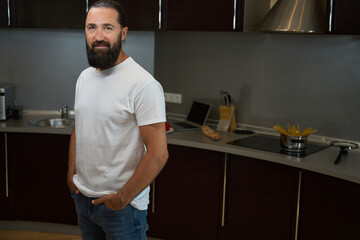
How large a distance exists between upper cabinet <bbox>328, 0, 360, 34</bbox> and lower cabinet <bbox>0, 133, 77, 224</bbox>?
6.17ft

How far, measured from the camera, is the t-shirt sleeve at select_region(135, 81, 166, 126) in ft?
5.69

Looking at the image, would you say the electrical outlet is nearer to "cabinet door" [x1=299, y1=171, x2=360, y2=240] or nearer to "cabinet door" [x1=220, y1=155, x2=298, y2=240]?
"cabinet door" [x1=220, y1=155, x2=298, y2=240]

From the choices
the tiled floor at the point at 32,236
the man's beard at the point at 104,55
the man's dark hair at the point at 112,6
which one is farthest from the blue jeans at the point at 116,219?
the tiled floor at the point at 32,236

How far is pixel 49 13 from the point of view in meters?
3.52

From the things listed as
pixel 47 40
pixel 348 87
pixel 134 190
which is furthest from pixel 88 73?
pixel 47 40

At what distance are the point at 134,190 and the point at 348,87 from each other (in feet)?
6.01

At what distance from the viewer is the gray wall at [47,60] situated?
3908 mm

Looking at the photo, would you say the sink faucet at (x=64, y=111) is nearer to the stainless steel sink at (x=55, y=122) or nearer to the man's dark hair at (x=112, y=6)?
the stainless steel sink at (x=55, y=122)

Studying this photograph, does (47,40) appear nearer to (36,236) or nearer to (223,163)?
(36,236)

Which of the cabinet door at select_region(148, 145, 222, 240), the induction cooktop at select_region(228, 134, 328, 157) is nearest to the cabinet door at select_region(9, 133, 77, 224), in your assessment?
the cabinet door at select_region(148, 145, 222, 240)

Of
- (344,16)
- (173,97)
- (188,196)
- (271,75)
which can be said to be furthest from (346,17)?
(173,97)

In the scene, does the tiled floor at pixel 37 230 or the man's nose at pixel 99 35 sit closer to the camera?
the man's nose at pixel 99 35

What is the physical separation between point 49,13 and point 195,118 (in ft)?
4.33

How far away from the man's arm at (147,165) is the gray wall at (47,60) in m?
2.22
